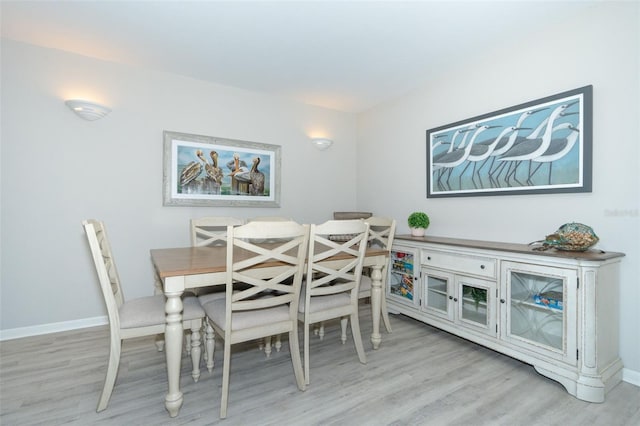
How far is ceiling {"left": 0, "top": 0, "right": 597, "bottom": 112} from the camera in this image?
6.86 feet

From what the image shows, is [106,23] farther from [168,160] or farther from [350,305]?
[350,305]

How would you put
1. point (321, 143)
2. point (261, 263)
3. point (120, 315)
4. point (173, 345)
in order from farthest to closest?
point (321, 143) → point (261, 263) → point (120, 315) → point (173, 345)

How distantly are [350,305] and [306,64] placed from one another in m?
2.19

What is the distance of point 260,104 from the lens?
3.62 m

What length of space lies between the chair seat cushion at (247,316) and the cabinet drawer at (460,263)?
1403mm

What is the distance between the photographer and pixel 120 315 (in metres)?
1.70

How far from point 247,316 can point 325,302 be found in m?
0.54

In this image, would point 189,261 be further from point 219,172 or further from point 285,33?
point 285,33

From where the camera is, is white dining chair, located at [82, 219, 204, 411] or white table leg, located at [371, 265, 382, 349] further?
white table leg, located at [371, 265, 382, 349]

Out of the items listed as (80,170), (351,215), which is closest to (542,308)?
(351,215)

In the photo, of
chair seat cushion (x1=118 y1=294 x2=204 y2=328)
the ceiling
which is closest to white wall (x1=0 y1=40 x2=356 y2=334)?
the ceiling

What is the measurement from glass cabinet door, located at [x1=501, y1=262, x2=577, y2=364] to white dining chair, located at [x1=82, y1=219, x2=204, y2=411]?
6.73 ft

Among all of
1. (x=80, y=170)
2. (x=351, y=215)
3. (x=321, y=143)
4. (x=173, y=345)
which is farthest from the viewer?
(x=321, y=143)

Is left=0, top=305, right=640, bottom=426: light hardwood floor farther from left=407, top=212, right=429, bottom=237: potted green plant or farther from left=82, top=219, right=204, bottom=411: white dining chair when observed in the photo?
left=407, top=212, right=429, bottom=237: potted green plant
